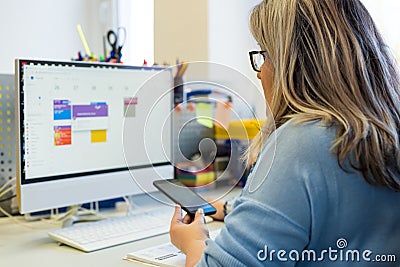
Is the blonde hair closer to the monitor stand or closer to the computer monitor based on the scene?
the computer monitor

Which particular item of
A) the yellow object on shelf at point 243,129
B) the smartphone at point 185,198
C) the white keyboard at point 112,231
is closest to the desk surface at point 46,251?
the white keyboard at point 112,231

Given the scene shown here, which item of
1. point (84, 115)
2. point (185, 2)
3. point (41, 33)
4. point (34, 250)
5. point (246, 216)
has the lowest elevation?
point (34, 250)

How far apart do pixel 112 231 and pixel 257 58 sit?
0.56 metres

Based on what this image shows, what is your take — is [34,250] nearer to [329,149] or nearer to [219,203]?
[219,203]

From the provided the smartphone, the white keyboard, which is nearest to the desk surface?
the white keyboard

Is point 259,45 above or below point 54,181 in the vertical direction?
above

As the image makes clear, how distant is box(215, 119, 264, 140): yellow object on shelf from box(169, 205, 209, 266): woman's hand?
20 centimetres

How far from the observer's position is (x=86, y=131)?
127 centimetres

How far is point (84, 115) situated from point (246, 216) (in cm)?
66

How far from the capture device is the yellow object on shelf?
39.0 inches

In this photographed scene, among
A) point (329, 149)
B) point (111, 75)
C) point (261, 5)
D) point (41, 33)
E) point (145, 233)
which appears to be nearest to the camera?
point (329, 149)

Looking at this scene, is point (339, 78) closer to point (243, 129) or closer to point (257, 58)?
point (257, 58)

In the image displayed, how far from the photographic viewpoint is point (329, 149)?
27.5 inches

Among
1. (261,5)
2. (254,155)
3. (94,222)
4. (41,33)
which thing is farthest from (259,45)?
(41,33)
